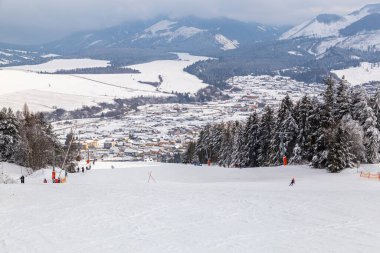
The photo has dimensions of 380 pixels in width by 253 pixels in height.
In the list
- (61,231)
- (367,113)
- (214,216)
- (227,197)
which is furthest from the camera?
(367,113)

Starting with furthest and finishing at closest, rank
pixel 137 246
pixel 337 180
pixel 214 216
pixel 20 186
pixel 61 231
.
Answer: pixel 337 180 < pixel 20 186 < pixel 214 216 < pixel 61 231 < pixel 137 246

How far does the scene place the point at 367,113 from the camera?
55.0 m

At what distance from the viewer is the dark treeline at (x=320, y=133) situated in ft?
163

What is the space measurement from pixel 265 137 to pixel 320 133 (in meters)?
14.1

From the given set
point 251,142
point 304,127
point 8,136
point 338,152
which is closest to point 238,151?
point 251,142

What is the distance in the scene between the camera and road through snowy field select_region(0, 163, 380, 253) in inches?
728

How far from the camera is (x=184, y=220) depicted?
23.3 meters

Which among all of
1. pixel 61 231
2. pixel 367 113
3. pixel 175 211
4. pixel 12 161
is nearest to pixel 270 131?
pixel 367 113

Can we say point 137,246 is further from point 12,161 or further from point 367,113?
point 12,161

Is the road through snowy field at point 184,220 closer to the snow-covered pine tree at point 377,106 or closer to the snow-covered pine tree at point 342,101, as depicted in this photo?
the snow-covered pine tree at point 342,101

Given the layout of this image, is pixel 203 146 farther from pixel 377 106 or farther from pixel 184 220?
pixel 184 220

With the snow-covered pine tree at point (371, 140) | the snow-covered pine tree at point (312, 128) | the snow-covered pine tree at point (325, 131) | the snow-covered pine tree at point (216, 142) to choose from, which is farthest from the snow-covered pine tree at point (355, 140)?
the snow-covered pine tree at point (216, 142)

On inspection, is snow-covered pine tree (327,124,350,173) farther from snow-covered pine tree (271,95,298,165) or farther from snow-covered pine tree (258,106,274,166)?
snow-covered pine tree (258,106,274,166)

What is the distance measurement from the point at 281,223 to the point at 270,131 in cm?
4670
